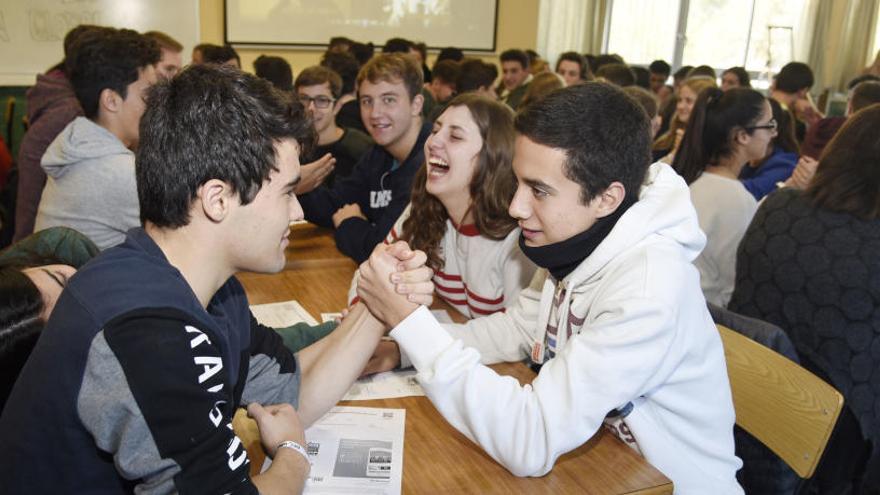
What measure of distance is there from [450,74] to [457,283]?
4119mm

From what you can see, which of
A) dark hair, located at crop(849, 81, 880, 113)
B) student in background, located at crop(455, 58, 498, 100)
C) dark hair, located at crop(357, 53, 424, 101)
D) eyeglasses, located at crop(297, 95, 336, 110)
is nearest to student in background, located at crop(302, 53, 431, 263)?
dark hair, located at crop(357, 53, 424, 101)

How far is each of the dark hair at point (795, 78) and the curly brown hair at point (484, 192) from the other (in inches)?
165

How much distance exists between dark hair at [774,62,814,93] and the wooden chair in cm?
462

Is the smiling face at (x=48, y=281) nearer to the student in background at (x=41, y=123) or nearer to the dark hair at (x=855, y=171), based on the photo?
the student in background at (x=41, y=123)

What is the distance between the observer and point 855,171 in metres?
2.18

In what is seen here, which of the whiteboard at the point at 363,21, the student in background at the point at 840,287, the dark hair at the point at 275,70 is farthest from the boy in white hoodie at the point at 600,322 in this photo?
the whiteboard at the point at 363,21

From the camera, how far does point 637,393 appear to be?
1282 millimetres

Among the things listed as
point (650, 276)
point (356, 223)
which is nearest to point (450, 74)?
point (356, 223)

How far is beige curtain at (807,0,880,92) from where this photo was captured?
24.3 feet

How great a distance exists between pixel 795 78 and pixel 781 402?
189 inches

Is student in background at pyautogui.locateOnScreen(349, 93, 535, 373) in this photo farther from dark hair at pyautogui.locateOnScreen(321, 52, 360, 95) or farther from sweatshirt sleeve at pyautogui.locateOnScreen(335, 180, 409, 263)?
dark hair at pyautogui.locateOnScreen(321, 52, 360, 95)

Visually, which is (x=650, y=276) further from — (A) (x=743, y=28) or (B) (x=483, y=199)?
(A) (x=743, y=28)

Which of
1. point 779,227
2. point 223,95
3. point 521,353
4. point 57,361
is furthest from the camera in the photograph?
point 779,227

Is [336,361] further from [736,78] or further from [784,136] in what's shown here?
[736,78]
